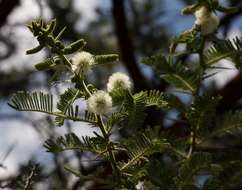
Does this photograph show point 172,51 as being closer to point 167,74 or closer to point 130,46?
point 167,74

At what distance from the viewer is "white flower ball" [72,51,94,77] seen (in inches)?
51.0

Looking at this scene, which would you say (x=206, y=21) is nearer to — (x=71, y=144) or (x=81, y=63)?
(x=81, y=63)

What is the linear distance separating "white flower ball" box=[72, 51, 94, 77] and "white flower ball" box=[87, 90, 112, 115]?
0.07 metres

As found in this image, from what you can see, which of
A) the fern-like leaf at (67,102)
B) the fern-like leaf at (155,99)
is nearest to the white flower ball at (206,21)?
the fern-like leaf at (155,99)

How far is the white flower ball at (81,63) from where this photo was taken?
129cm

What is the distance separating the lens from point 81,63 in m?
1.29

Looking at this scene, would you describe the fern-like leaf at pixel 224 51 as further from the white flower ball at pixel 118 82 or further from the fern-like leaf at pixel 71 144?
the fern-like leaf at pixel 71 144

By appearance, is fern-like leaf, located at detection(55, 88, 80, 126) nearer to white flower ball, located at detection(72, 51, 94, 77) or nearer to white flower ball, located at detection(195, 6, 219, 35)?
white flower ball, located at detection(72, 51, 94, 77)

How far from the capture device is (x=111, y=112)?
1277 mm

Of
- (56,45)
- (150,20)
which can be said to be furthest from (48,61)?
(150,20)

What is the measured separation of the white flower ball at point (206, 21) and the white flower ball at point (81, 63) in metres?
0.23

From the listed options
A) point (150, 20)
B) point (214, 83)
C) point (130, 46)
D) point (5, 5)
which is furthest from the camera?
point (150, 20)

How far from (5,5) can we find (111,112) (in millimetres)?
1547

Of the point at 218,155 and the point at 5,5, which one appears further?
the point at 5,5
